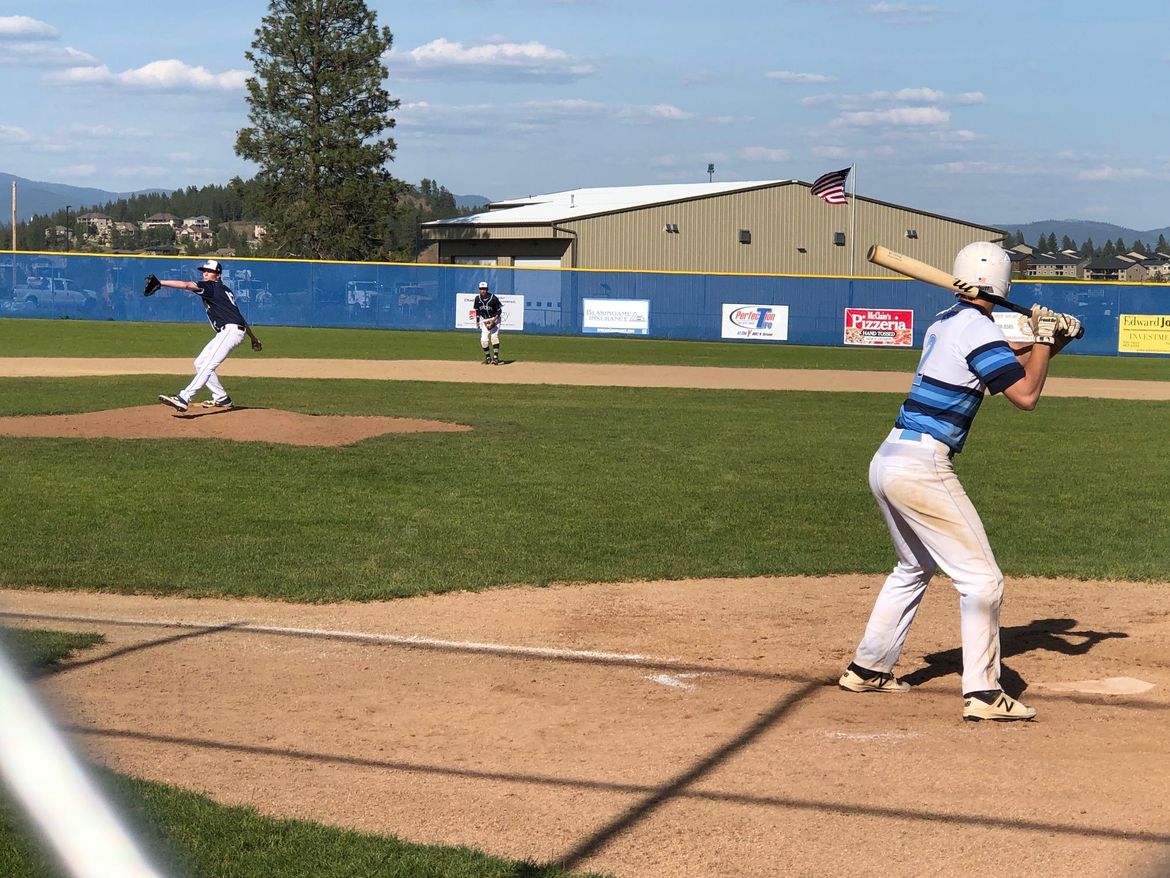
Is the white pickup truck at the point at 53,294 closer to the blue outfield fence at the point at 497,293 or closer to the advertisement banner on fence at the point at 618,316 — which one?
the blue outfield fence at the point at 497,293

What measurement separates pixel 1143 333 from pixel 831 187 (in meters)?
14.8

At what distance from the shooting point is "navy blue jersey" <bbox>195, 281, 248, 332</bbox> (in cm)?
1738

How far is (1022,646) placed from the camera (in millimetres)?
7809

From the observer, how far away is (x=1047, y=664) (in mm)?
7371

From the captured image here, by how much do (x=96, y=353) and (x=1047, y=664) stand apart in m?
28.7

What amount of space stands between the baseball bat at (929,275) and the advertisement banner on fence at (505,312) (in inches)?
1579

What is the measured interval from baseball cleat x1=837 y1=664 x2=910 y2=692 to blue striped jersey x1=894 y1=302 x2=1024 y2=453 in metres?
1.20

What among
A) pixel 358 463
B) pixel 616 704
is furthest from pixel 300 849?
pixel 358 463

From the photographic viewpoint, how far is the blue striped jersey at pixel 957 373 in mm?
5980

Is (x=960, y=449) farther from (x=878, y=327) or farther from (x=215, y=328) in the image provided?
(x=878, y=327)

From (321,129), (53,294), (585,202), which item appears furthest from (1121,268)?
(53,294)

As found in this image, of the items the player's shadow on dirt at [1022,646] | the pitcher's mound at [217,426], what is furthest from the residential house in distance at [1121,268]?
the player's shadow on dirt at [1022,646]

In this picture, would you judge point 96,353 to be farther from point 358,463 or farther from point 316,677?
point 316,677

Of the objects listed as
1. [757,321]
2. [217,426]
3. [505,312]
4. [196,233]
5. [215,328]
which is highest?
[196,233]
